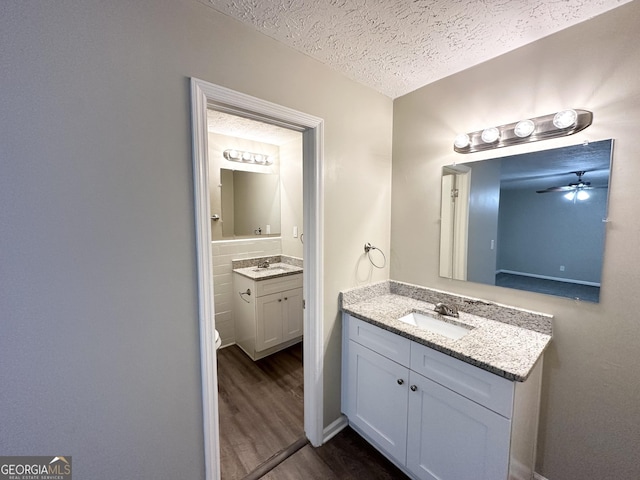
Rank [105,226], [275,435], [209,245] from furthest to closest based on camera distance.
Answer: [275,435] < [209,245] < [105,226]

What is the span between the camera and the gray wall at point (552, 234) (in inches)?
48.0

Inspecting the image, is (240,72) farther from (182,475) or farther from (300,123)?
(182,475)

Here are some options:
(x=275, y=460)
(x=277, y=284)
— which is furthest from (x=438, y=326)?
(x=277, y=284)

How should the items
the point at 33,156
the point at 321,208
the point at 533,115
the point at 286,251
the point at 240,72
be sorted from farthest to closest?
the point at 286,251, the point at 321,208, the point at 533,115, the point at 240,72, the point at 33,156

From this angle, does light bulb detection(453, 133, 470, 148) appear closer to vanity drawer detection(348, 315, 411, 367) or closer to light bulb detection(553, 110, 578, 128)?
light bulb detection(553, 110, 578, 128)

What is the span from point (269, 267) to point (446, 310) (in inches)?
80.9

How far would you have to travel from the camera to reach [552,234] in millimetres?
1348

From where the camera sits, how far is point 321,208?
5.22 feet

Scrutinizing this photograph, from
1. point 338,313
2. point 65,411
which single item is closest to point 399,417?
point 338,313

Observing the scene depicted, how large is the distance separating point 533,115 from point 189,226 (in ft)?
6.03

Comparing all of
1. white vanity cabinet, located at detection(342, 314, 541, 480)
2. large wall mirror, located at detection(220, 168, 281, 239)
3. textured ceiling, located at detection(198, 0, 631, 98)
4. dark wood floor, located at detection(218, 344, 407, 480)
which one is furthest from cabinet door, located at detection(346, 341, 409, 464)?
large wall mirror, located at detection(220, 168, 281, 239)

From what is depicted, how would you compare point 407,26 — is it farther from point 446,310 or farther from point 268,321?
point 268,321

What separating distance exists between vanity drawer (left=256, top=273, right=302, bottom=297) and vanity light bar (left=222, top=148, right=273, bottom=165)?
1421mm

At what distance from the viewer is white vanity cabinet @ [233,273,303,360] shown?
2.61 metres
